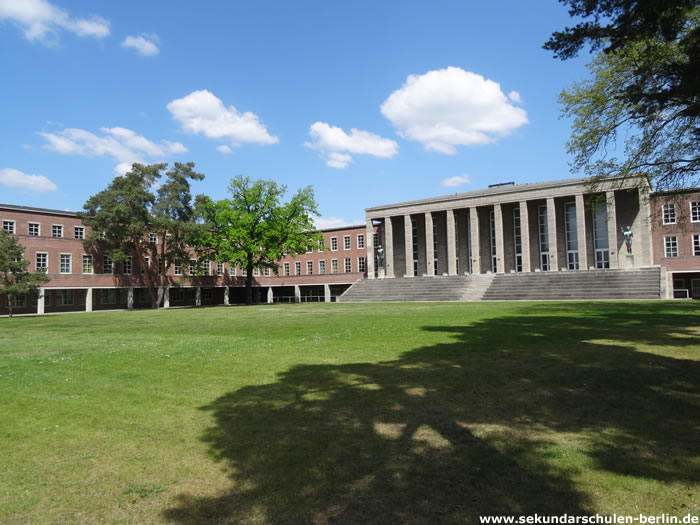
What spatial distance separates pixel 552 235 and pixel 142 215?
145 ft

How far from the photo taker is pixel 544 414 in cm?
594

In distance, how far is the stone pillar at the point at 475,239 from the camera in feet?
181

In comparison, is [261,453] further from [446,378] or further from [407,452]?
[446,378]

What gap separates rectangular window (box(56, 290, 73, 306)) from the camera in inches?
2024

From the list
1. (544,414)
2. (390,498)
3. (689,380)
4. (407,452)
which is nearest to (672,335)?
(689,380)

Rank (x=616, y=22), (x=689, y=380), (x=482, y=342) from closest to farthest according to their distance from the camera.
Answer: (x=689, y=380) < (x=616, y=22) < (x=482, y=342)

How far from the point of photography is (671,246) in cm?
5084

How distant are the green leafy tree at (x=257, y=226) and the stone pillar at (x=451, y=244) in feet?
52.0

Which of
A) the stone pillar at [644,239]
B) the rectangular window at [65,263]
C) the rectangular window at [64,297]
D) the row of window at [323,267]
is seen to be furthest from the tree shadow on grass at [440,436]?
the row of window at [323,267]

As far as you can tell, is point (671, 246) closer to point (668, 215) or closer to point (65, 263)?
point (668, 215)

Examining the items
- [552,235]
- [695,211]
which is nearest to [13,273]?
[552,235]

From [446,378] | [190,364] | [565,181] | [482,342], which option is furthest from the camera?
[565,181]

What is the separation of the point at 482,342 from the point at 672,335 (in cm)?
529

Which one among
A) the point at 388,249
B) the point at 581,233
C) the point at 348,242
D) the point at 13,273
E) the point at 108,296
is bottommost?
Result: the point at 108,296
